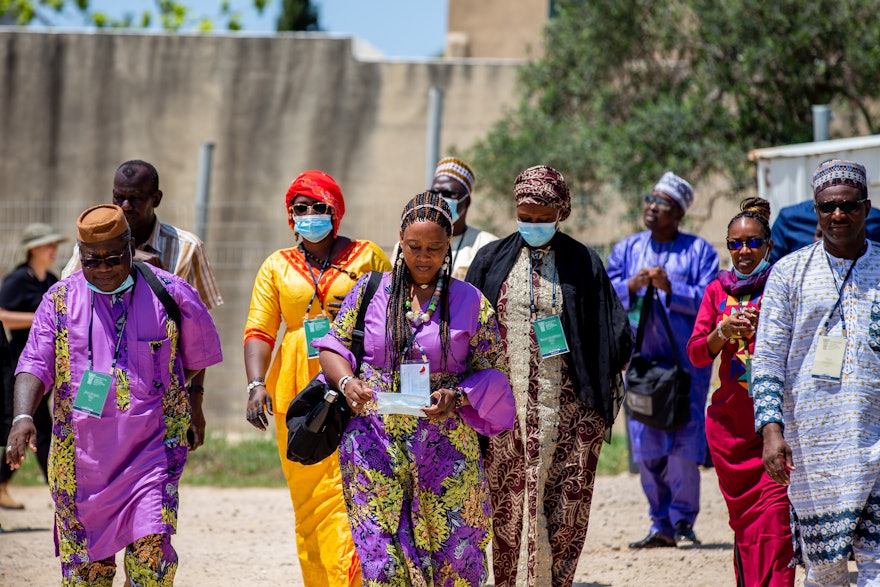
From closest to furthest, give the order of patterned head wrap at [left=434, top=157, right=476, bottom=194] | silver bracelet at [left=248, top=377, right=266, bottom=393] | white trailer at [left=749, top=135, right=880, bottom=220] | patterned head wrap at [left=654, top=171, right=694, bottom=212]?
silver bracelet at [left=248, top=377, right=266, bottom=393]
patterned head wrap at [left=434, top=157, right=476, bottom=194]
patterned head wrap at [left=654, top=171, right=694, bottom=212]
white trailer at [left=749, top=135, right=880, bottom=220]

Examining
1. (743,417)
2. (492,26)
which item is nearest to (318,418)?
(743,417)

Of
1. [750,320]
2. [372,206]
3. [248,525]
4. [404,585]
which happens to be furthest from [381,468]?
[372,206]

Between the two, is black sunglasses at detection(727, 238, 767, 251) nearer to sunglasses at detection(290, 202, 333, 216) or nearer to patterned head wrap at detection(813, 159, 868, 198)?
patterned head wrap at detection(813, 159, 868, 198)

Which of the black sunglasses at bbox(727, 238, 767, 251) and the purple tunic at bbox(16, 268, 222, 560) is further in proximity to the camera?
the black sunglasses at bbox(727, 238, 767, 251)

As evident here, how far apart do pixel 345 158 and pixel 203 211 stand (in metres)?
3.78

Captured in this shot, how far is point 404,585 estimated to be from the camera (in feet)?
15.9

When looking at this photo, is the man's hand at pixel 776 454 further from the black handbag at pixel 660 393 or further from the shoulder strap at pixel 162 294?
the black handbag at pixel 660 393

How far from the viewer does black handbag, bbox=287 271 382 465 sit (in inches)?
197

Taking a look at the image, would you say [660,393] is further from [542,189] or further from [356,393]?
[356,393]

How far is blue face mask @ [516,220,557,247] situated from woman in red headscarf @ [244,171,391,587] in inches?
33.1

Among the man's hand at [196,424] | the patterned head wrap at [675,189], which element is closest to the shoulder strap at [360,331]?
the man's hand at [196,424]

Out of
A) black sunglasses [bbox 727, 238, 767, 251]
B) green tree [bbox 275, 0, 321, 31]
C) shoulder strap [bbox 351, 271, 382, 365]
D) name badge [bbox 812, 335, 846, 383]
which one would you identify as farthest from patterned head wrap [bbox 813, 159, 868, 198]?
green tree [bbox 275, 0, 321, 31]

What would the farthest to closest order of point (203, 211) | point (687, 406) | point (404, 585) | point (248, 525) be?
point (203, 211) < point (248, 525) < point (687, 406) < point (404, 585)

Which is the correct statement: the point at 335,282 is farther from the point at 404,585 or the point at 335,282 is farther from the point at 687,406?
the point at 687,406
